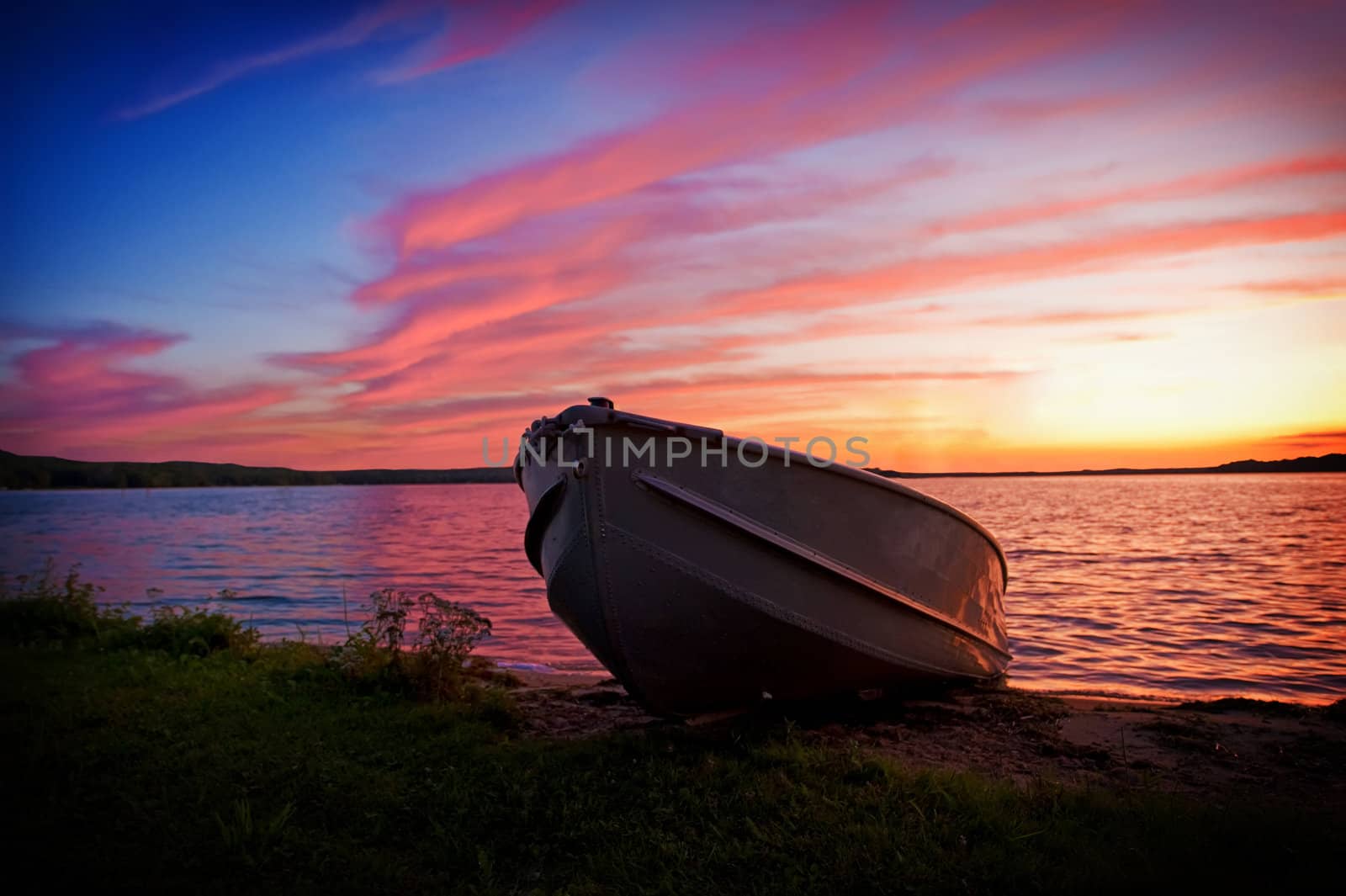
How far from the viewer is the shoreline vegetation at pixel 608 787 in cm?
323

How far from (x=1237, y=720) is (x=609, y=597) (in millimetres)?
5247

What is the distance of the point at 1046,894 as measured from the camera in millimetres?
3008

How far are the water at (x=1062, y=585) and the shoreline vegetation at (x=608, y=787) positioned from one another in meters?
3.15

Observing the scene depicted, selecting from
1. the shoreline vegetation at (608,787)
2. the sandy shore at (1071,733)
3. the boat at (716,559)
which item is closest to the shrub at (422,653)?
the shoreline vegetation at (608,787)

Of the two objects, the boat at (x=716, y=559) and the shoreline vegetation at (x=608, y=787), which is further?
the boat at (x=716, y=559)

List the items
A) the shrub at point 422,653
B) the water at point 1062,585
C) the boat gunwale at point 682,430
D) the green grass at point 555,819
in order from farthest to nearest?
the water at point 1062,585 → the shrub at point 422,653 → the boat gunwale at point 682,430 → the green grass at point 555,819

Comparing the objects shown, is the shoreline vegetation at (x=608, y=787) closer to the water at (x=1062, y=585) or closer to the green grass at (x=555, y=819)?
the green grass at (x=555, y=819)

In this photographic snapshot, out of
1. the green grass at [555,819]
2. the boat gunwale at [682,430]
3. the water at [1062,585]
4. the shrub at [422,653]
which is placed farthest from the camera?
the water at [1062,585]

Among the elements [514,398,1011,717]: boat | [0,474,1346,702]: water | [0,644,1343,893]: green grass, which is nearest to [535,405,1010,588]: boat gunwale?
[514,398,1011,717]: boat

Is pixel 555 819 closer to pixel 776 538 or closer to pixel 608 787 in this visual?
pixel 608 787

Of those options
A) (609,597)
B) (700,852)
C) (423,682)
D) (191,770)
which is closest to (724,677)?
(609,597)

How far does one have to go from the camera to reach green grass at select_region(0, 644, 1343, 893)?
3.18 meters

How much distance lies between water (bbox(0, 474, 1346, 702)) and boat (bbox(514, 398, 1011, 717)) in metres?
4.51

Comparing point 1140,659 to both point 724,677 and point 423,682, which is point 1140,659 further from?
point 423,682
